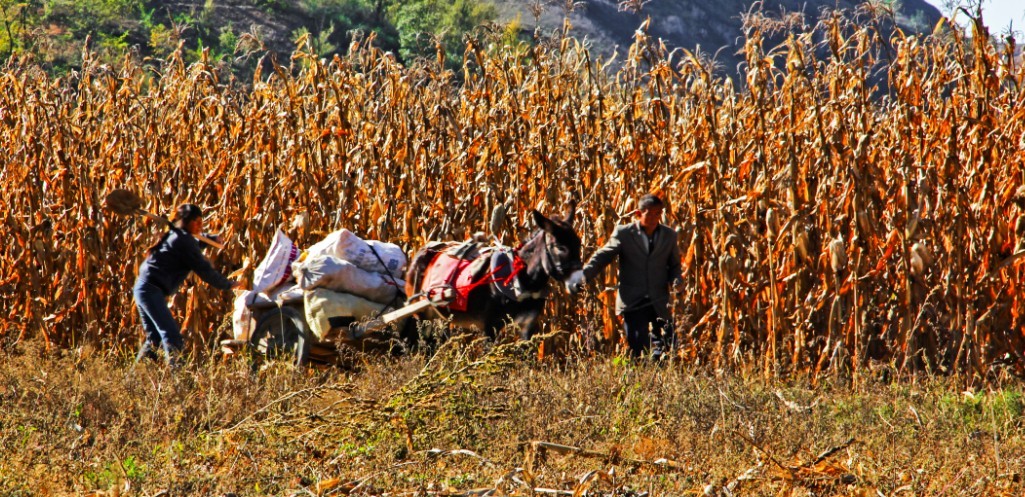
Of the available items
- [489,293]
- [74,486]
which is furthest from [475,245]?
[74,486]

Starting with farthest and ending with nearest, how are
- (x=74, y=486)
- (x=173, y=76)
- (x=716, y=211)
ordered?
(x=173, y=76) < (x=716, y=211) < (x=74, y=486)

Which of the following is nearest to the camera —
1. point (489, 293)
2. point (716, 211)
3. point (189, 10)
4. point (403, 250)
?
point (489, 293)

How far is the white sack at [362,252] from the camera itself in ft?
23.4

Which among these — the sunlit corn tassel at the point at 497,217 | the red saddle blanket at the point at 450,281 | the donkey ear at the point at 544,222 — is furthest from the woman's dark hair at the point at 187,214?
the donkey ear at the point at 544,222

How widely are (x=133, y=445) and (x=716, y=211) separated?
159 inches

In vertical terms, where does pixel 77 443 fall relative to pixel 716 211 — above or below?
below

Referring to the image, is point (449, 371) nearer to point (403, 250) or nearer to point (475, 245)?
point (475, 245)

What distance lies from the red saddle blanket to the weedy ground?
0.35m

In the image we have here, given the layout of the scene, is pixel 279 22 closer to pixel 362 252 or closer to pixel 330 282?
pixel 362 252


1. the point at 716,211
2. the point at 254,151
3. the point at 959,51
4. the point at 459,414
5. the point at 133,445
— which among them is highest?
the point at 959,51

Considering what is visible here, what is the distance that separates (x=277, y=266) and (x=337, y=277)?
0.60 meters

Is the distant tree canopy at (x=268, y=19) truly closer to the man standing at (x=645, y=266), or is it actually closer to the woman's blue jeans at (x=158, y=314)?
the woman's blue jeans at (x=158, y=314)

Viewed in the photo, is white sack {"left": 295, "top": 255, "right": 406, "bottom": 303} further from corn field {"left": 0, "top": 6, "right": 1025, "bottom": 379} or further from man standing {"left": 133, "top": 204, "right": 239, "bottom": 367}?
corn field {"left": 0, "top": 6, "right": 1025, "bottom": 379}

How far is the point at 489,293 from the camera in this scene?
22.4 ft
